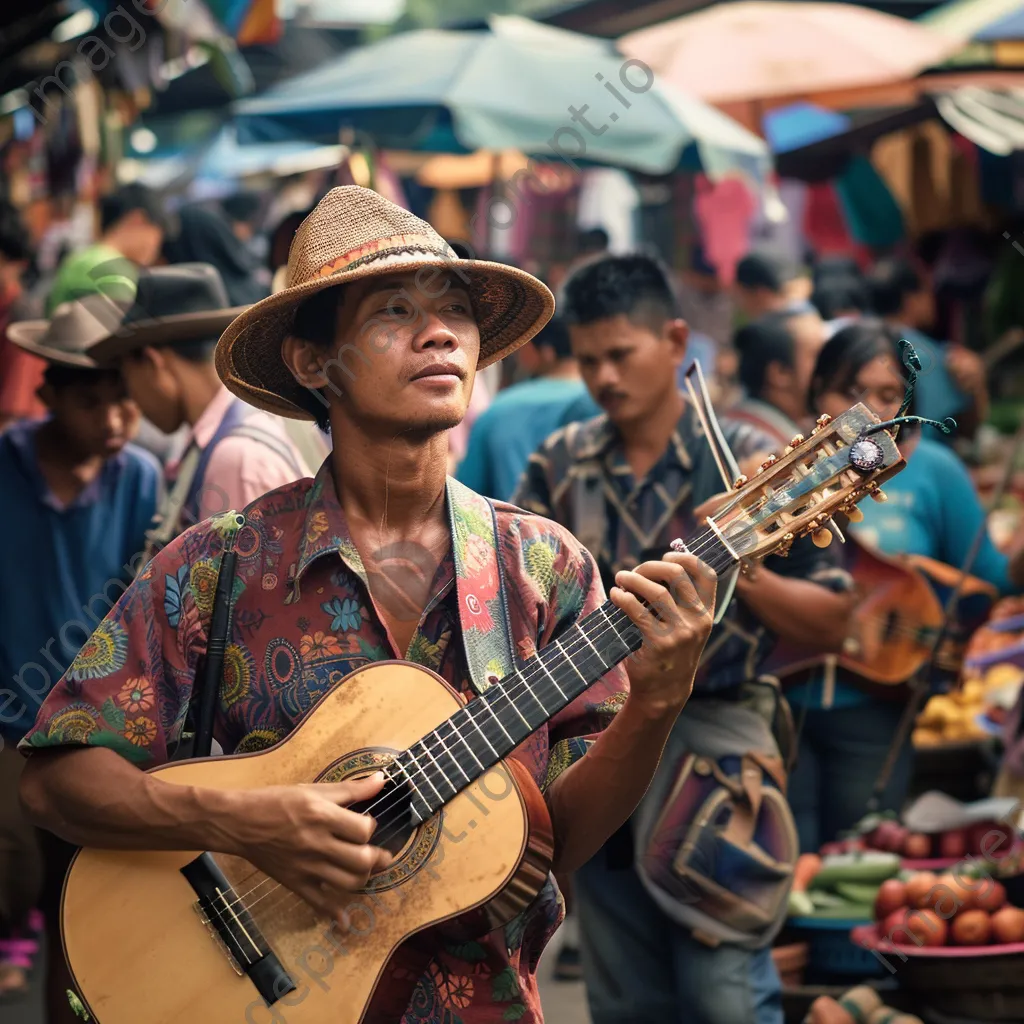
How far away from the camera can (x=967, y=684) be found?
847cm

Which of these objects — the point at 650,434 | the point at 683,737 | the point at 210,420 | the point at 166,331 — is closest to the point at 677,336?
the point at 650,434

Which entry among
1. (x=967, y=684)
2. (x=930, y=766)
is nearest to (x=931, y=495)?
(x=930, y=766)

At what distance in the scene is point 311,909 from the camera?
2.79 metres

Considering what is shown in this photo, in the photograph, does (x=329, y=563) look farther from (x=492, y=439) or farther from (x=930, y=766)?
(x=930, y=766)

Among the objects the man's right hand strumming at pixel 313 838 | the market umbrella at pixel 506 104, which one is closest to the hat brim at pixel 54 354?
the man's right hand strumming at pixel 313 838

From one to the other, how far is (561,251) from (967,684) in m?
8.18

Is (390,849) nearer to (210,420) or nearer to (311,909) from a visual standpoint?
(311,909)

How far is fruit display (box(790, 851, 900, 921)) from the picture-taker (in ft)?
18.7

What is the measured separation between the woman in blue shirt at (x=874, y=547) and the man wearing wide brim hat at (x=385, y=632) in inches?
116

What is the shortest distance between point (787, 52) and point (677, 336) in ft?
23.4

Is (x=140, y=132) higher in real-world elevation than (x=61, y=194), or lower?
lower

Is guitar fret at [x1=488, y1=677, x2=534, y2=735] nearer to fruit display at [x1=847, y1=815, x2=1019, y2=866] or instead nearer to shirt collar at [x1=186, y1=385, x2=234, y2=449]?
shirt collar at [x1=186, y1=385, x2=234, y2=449]

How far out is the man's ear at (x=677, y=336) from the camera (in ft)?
16.8

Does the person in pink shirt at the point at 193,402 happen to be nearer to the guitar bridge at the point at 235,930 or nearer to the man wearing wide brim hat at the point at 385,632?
the man wearing wide brim hat at the point at 385,632
